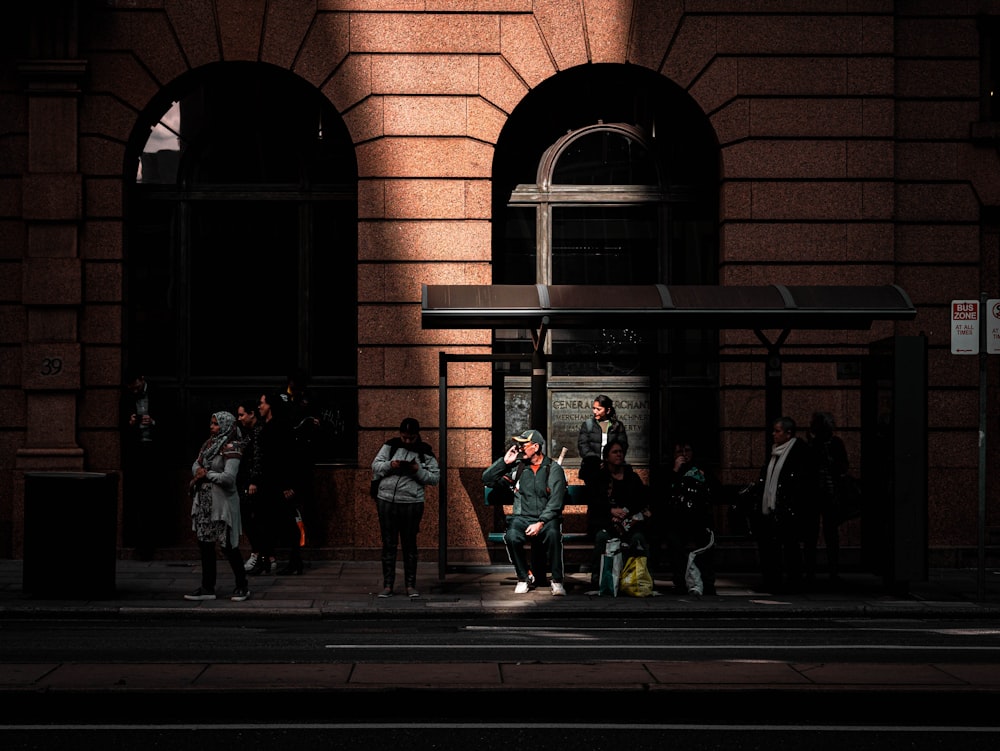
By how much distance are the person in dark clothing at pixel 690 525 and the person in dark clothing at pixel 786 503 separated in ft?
1.91

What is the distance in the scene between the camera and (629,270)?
56.6 ft

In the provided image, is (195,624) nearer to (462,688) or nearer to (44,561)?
(44,561)

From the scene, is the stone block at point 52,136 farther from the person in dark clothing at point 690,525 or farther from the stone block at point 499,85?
the person in dark clothing at point 690,525

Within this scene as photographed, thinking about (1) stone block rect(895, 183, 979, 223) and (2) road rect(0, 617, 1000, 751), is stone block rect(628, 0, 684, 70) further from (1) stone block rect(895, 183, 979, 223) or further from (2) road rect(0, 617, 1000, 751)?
(2) road rect(0, 617, 1000, 751)

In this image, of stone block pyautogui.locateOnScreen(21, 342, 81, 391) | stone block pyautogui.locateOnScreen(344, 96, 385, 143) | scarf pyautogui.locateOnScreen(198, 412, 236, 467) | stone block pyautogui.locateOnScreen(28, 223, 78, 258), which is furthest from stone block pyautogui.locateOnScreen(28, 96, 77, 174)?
scarf pyautogui.locateOnScreen(198, 412, 236, 467)

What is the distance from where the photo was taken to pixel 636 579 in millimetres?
13594

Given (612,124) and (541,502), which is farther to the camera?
(612,124)

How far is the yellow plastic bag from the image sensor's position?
1357cm

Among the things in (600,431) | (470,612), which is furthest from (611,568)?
(600,431)

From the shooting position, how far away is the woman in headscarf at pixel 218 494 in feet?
42.3

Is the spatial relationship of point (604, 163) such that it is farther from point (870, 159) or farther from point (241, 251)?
point (241, 251)

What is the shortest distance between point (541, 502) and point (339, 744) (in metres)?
6.88

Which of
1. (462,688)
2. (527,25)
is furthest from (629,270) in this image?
(462,688)

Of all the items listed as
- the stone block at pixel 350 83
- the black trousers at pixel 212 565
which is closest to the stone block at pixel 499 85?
the stone block at pixel 350 83
